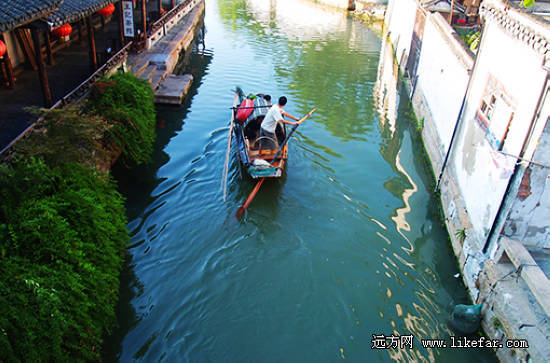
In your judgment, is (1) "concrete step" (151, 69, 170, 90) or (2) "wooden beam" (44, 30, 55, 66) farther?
(1) "concrete step" (151, 69, 170, 90)

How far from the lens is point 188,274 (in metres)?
8.03

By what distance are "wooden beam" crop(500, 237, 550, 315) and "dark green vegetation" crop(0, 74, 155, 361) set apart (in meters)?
6.08

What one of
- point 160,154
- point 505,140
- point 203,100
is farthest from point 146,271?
point 203,100

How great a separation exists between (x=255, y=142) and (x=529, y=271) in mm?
7178

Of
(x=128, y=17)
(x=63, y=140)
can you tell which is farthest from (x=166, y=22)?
(x=63, y=140)

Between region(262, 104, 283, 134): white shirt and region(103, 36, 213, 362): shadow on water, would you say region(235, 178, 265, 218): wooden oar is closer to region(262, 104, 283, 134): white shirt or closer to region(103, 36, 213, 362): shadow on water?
region(262, 104, 283, 134): white shirt

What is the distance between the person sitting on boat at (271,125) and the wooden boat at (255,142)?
192 millimetres

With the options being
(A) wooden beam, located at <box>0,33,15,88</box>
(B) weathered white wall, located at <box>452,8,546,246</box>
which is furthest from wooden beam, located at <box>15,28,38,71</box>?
(B) weathered white wall, located at <box>452,8,546,246</box>

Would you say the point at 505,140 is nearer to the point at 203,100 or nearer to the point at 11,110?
the point at 11,110

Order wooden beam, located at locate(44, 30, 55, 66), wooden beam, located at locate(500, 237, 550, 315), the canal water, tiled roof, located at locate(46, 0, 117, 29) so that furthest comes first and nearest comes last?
wooden beam, located at locate(44, 30, 55, 66)
tiled roof, located at locate(46, 0, 117, 29)
the canal water
wooden beam, located at locate(500, 237, 550, 315)

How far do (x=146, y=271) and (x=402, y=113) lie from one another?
12.8 metres

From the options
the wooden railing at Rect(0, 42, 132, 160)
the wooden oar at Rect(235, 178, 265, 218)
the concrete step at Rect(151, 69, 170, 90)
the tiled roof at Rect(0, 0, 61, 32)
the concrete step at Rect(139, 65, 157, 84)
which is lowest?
the wooden oar at Rect(235, 178, 265, 218)

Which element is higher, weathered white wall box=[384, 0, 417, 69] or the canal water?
weathered white wall box=[384, 0, 417, 69]

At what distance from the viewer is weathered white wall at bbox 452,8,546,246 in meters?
6.88
